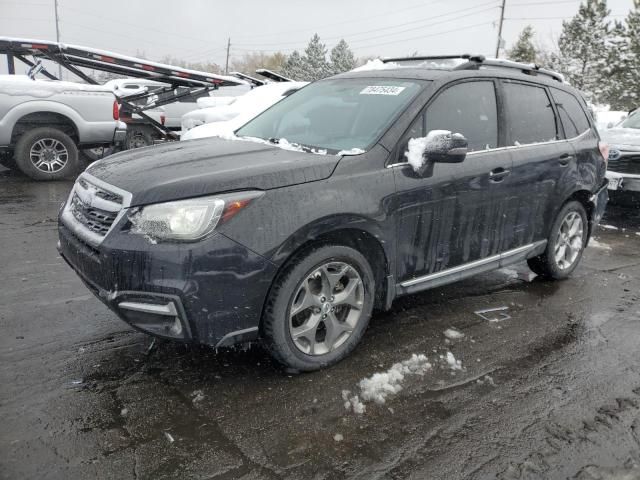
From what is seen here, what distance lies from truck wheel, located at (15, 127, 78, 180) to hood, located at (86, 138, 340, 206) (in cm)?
607

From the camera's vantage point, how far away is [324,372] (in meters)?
3.15

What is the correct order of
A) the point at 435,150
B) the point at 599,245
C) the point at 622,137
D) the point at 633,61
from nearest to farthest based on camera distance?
the point at 435,150 → the point at 599,245 → the point at 622,137 → the point at 633,61

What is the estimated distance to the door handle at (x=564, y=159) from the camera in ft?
14.7

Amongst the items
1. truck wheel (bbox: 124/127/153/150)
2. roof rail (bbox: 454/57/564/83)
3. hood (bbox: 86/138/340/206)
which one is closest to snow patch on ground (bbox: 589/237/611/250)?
roof rail (bbox: 454/57/564/83)

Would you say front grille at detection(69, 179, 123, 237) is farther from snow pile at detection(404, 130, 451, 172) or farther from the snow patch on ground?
the snow patch on ground

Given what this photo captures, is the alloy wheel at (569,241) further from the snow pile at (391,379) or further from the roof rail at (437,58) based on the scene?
the snow pile at (391,379)

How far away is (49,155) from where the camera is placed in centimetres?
878

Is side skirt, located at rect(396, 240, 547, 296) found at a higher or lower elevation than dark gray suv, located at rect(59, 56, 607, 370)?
lower

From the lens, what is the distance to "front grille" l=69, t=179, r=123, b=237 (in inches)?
111

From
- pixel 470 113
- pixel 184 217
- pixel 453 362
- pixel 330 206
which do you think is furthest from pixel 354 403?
pixel 470 113

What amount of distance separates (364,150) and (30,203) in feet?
18.9

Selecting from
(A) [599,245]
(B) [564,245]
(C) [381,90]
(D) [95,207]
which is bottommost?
(A) [599,245]

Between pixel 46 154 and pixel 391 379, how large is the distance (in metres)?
7.79

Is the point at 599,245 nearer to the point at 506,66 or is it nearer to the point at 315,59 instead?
the point at 506,66
